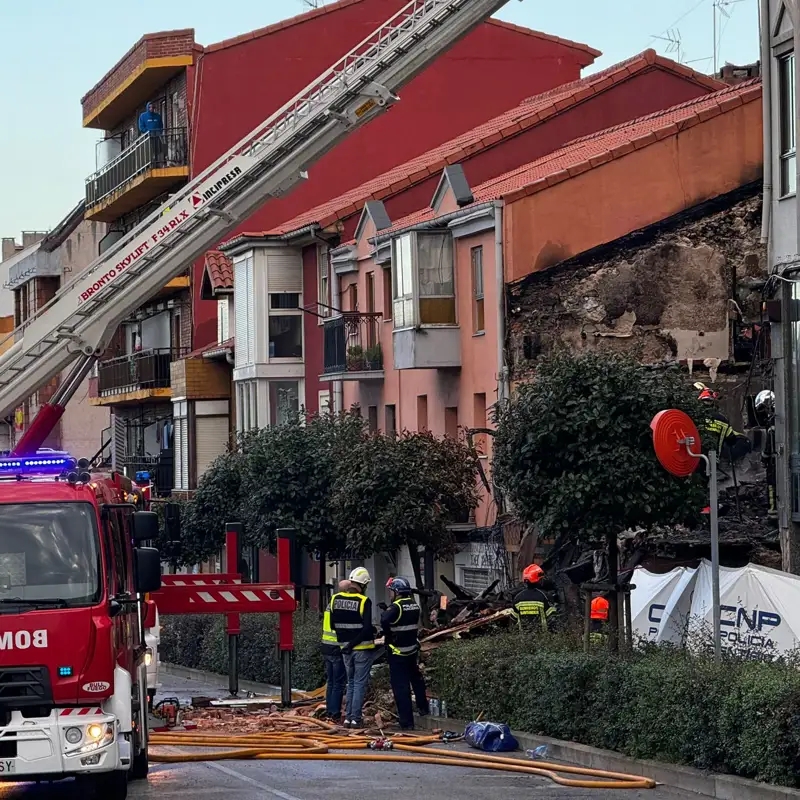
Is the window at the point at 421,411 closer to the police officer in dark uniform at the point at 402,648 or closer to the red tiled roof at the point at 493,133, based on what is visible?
the red tiled roof at the point at 493,133

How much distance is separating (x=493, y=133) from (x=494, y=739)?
24.6 meters

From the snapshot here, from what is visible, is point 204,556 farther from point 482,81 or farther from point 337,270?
point 482,81

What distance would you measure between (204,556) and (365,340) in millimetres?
6297

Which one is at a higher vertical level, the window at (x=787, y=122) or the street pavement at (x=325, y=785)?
the window at (x=787, y=122)

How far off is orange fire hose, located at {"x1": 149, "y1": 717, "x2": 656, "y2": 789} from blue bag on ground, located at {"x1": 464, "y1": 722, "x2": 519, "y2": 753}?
0.24 metres

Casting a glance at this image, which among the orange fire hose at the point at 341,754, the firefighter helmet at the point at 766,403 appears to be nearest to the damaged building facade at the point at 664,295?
the firefighter helmet at the point at 766,403

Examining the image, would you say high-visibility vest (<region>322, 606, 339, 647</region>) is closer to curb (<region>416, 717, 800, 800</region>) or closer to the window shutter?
curb (<region>416, 717, 800, 800</region>)

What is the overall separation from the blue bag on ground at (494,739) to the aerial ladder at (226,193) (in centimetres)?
762

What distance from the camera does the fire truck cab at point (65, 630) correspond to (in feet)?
42.1

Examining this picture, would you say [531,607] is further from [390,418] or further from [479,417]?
[390,418]

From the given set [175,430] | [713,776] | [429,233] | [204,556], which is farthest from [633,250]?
[175,430]

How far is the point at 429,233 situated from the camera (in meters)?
35.8

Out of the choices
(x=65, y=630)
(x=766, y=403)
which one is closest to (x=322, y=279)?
(x=766, y=403)

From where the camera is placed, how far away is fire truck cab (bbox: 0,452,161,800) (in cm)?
1284
